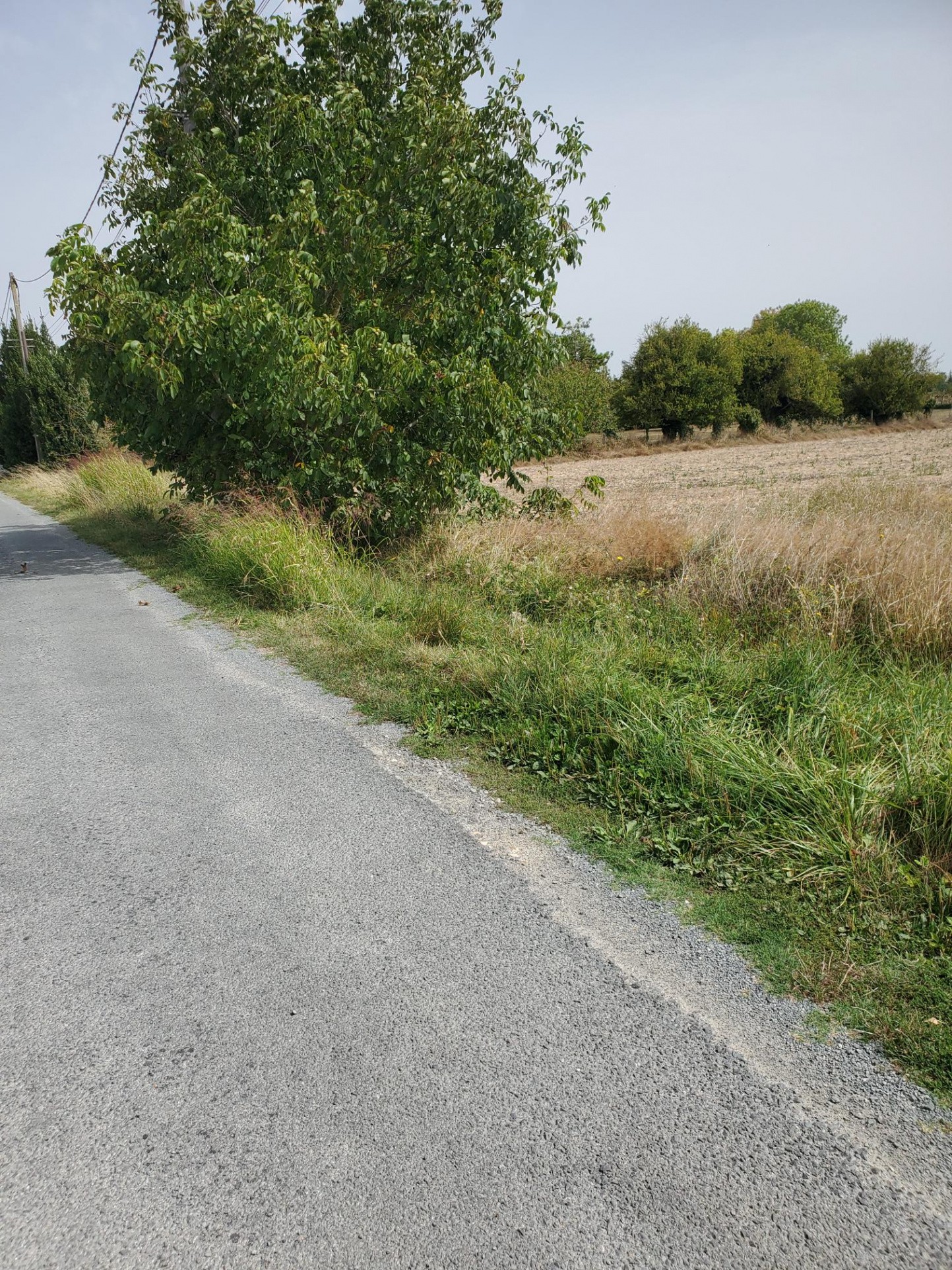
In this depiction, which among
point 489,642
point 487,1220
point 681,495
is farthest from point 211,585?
point 681,495

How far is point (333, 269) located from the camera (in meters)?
10.1

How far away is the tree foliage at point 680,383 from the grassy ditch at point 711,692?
150 feet

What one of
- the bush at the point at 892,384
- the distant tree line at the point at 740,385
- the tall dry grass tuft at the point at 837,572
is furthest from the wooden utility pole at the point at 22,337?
the bush at the point at 892,384

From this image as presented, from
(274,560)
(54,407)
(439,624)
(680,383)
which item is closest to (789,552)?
(439,624)

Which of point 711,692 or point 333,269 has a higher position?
point 333,269

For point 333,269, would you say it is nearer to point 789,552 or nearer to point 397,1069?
point 789,552

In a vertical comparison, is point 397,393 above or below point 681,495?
above

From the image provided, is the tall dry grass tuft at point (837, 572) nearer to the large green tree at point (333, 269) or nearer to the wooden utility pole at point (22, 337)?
the large green tree at point (333, 269)

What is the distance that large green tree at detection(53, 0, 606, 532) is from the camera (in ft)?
30.5

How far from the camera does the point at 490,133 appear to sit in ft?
35.4

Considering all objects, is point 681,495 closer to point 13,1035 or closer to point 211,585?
point 211,585

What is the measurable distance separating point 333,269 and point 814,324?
102767 millimetres

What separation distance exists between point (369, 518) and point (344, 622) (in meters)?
3.48

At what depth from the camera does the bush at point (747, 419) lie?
178 ft
